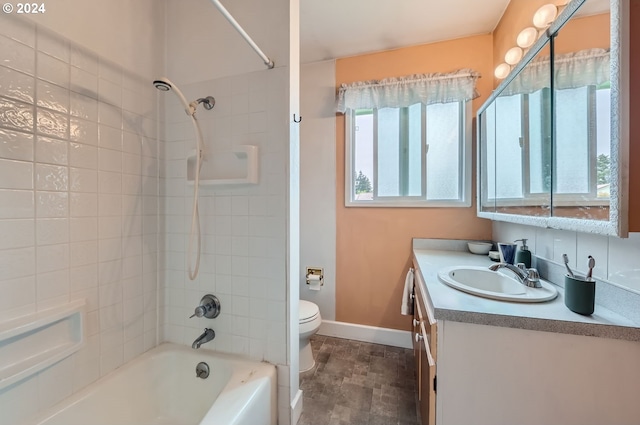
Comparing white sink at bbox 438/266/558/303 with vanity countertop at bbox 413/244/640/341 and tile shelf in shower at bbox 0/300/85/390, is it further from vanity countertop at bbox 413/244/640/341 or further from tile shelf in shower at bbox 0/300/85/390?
tile shelf in shower at bbox 0/300/85/390

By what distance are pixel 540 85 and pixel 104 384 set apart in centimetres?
242

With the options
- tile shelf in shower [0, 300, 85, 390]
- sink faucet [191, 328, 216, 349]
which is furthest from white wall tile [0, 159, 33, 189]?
sink faucet [191, 328, 216, 349]

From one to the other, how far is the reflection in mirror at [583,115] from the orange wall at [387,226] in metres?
1.05

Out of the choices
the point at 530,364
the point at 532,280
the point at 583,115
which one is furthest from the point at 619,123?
the point at 530,364

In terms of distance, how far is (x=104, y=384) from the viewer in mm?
1116

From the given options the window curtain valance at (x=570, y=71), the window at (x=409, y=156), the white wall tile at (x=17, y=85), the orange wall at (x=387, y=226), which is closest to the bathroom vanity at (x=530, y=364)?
the window curtain valance at (x=570, y=71)

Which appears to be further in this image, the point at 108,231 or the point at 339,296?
the point at 339,296

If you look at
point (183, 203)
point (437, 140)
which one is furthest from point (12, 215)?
point (437, 140)

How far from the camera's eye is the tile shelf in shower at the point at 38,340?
33.1 inches

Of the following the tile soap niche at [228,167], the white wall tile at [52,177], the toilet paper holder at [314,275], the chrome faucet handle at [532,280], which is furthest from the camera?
the toilet paper holder at [314,275]

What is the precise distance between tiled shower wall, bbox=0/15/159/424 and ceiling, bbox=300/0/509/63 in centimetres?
130

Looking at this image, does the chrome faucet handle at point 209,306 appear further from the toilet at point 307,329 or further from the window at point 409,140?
the window at point 409,140

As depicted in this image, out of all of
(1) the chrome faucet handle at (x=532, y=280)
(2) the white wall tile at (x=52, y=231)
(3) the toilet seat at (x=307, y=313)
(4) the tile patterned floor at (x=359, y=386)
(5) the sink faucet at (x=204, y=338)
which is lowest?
(4) the tile patterned floor at (x=359, y=386)

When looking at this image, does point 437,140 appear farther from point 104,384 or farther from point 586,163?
point 104,384
